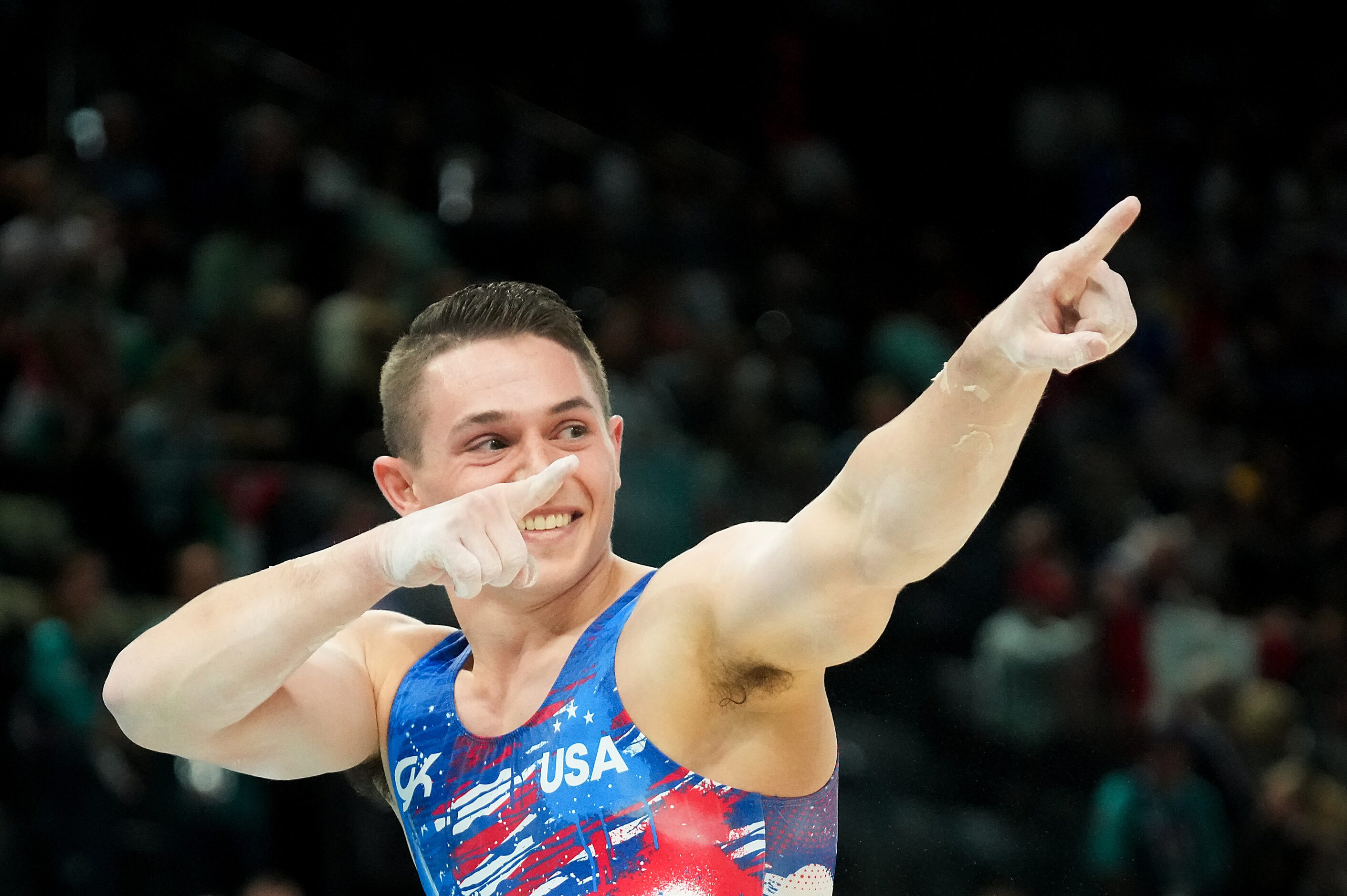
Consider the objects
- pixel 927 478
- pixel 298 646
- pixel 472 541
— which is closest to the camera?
pixel 927 478

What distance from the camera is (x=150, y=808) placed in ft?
19.7

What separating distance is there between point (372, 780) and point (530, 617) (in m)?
0.55

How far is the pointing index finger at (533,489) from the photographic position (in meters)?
2.32

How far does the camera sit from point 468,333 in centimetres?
292

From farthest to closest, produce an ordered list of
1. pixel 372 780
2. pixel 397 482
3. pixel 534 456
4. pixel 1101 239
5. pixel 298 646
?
pixel 372 780 → pixel 397 482 → pixel 534 456 → pixel 298 646 → pixel 1101 239

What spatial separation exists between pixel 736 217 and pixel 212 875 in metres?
4.88

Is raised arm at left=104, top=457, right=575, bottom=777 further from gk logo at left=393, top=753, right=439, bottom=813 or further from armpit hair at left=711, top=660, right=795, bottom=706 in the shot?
armpit hair at left=711, top=660, right=795, bottom=706

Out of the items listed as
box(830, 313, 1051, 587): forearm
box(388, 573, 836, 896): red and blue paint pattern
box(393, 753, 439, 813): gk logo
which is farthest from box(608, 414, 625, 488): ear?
box(830, 313, 1051, 587): forearm

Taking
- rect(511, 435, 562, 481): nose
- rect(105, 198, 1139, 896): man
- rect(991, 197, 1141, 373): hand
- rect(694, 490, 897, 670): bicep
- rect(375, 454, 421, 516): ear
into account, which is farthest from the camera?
rect(375, 454, 421, 516): ear

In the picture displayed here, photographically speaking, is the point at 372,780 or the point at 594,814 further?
the point at 372,780

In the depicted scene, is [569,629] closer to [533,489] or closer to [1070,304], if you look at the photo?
[533,489]

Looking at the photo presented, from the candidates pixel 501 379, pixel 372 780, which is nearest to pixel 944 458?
pixel 501 379

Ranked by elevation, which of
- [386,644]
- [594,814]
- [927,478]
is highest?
[386,644]

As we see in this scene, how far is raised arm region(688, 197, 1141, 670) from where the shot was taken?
1.96 meters
